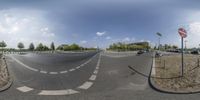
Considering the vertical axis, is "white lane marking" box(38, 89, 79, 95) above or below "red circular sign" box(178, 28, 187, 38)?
below

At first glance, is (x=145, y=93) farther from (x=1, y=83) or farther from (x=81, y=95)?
(x=1, y=83)

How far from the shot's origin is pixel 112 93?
6.92 meters

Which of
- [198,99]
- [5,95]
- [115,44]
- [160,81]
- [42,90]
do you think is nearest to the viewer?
[198,99]

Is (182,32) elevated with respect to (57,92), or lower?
elevated

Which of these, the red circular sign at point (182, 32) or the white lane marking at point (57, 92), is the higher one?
the red circular sign at point (182, 32)

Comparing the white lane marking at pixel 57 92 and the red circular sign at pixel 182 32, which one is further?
the red circular sign at pixel 182 32

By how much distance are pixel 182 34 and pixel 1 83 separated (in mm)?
9102

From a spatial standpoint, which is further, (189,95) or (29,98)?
(189,95)

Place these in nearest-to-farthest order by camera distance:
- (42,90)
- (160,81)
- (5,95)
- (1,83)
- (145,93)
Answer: (5,95) → (145,93) → (42,90) → (1,83) → (160,81)

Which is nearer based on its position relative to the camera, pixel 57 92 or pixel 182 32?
pixel 57 92

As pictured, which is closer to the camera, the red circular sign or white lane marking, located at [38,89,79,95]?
white lane marking, located at [38,89,79,95]

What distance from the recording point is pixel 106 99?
20.1 feet

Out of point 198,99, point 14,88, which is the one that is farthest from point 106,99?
point 14,88

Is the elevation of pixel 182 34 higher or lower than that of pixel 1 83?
higher
